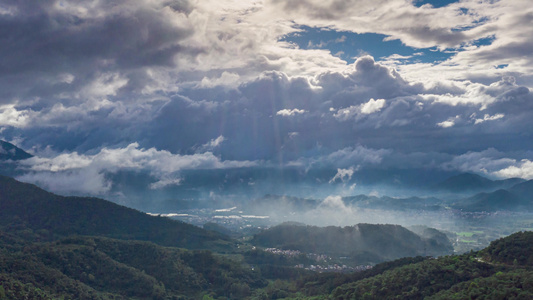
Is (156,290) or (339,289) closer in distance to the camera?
(339,289)

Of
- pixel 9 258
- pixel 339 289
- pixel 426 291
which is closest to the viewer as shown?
pixel 426 291

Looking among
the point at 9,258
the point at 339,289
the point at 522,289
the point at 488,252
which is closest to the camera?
the point at 522,289

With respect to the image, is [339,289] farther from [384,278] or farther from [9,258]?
[9,258]

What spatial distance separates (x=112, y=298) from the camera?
180 m

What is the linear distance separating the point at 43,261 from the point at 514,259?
182m

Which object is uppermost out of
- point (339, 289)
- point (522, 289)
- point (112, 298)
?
point (522, 289)

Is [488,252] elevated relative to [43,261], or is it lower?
elevated

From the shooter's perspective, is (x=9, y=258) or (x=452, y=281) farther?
(x=9, y=258)

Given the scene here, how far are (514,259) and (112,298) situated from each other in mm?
153022

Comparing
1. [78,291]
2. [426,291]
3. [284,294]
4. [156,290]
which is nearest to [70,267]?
[78,291]

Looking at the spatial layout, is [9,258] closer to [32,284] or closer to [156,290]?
[32,284]

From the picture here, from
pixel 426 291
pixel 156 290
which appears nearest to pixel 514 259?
pixel 426 291

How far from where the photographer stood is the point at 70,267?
19212cm

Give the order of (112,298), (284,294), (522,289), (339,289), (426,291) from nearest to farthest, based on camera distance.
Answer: (522,289) < (426,291) < (339,289) < (112,298) < (284,294)
